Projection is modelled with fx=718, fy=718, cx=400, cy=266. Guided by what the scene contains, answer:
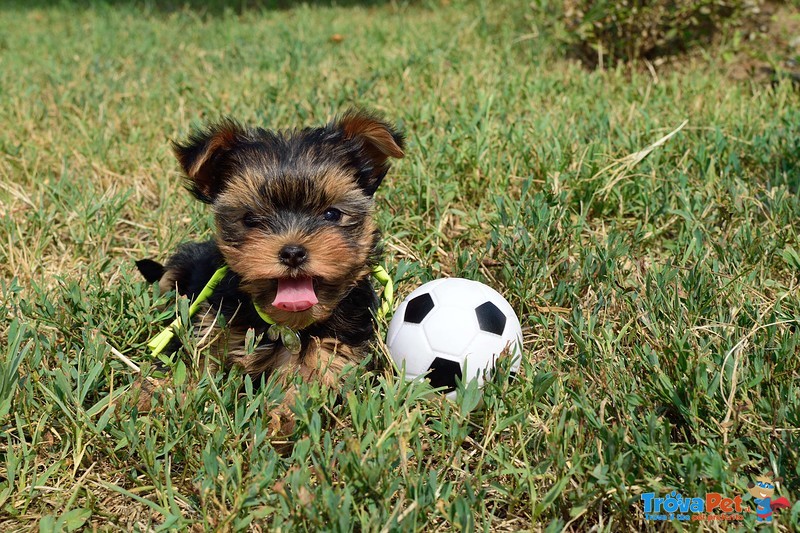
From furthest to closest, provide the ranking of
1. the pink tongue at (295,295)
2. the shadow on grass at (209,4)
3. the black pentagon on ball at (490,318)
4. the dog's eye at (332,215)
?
the shadow on grass at (209,4) < the dog's eye at (332,215) < the black pentagon on ball at (490,318) < the pink tongue at (295,295)

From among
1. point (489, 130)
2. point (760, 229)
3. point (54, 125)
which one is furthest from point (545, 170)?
point (54, 125)

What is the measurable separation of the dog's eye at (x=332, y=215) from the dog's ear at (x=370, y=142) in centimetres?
33

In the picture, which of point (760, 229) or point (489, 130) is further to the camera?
point (489, 130)

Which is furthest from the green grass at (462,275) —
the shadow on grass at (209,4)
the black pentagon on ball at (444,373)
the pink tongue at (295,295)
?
the shadow on grass at (209,4)

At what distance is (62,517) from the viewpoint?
9.36 ft

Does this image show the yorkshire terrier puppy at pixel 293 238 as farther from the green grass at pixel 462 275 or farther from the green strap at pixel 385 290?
the green grass at pixel 462 275

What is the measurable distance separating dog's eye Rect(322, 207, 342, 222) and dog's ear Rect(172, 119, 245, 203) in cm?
64

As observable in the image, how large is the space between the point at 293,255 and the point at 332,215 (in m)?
0.52

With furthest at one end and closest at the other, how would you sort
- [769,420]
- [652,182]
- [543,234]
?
1. [652,182]
2. [543,234]
3. [769,420]

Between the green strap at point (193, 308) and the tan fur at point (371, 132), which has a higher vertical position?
the tan fur at point (371, 132)

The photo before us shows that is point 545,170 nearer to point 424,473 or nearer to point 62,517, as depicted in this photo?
point 424,473

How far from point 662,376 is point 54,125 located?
21.0 feet

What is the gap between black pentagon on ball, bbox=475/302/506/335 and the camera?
3691 millimetres

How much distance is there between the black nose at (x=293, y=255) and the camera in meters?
3.39
